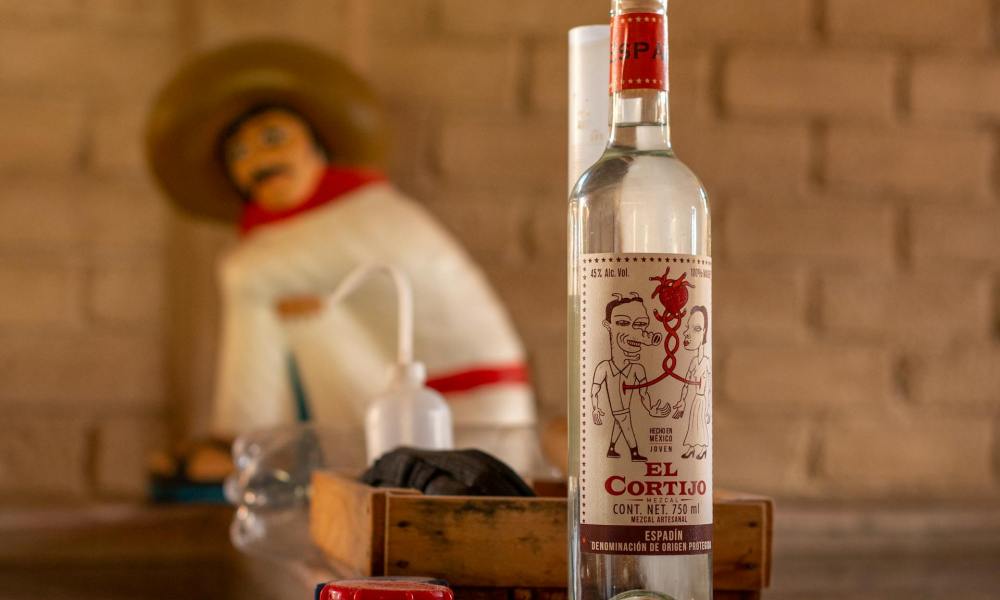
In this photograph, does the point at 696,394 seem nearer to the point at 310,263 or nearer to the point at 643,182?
the point at 643,182

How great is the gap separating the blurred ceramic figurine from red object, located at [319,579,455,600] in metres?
0.86

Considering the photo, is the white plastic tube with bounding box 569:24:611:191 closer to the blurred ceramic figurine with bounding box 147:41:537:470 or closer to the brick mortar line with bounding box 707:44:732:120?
the blurred ceramic figurine with bounding box 147:41:537:470

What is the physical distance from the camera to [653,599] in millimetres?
509

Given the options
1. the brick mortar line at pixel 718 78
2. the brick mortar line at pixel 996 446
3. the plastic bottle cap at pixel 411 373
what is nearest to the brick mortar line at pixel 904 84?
the brick mortar line at pixel 718 78

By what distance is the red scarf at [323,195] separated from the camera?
57.4 inches

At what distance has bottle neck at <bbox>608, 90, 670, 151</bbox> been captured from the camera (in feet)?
1.81

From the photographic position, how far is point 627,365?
52cm

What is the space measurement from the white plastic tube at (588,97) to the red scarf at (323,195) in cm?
82

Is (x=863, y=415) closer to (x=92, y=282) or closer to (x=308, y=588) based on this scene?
(x=92, y=282)

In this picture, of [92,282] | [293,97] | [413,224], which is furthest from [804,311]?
[92,282]

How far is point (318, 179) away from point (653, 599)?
1037 mm

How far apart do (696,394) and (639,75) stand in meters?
0.14

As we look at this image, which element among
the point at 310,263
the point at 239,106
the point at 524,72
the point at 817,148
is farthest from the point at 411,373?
the point at 817,148

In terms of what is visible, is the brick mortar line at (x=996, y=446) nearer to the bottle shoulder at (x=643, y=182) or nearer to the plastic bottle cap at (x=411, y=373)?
the plastic bottle cap at (x=411, y=373)
